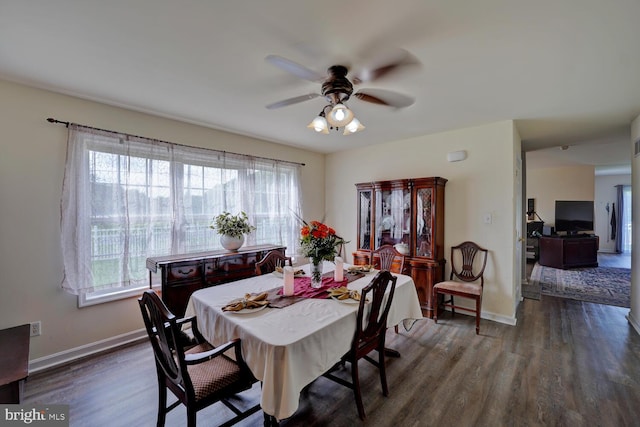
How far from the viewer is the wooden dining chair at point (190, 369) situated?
4.42 feet

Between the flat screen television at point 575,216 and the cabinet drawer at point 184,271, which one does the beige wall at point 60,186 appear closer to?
the cabinet drawer at point 184,271

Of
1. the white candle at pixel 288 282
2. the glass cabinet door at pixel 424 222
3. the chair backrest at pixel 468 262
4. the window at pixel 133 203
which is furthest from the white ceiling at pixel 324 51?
the chair backrest at pixel 468 262

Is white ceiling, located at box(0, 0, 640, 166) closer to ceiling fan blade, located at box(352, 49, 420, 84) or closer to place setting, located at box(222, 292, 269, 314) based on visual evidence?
ceiling fan blade, located at box(352, 49, 420, 84)

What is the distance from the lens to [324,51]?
184 centimetres

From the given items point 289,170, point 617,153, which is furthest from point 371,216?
point 617,153

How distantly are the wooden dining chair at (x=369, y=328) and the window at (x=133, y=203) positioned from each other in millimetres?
2402

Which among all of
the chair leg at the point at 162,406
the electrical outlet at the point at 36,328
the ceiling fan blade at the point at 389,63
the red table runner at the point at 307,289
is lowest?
the chair leg at the point at 162,406

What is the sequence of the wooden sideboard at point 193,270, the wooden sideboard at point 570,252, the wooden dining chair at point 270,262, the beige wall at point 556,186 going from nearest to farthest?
the wooden sideboard at point 193,270 < the wooden dining chair at point 270,262 < the wooden sideboard at point 570,252 < the beige wall at point 556,186

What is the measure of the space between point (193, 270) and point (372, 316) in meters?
2.02

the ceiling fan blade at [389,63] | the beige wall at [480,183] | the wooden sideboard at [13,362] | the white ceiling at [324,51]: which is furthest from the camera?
the beige wall at [480,183]

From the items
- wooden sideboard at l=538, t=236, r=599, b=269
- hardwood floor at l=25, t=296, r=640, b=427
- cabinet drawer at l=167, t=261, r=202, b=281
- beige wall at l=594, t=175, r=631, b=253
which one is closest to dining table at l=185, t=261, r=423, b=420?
hardwood floor at l=25, t=296, r=640, b=427

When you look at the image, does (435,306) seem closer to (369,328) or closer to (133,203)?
(369,328)

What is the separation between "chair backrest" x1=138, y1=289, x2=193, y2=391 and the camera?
4.29 feet

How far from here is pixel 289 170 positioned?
449cm
